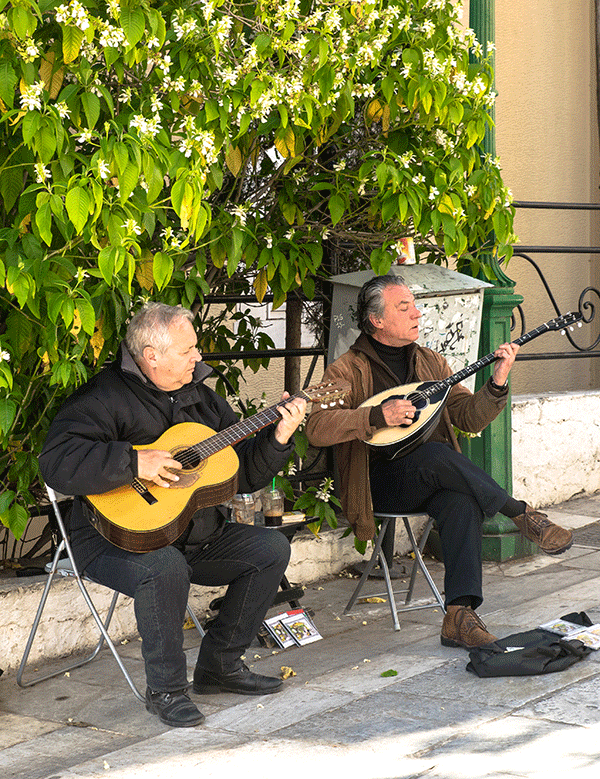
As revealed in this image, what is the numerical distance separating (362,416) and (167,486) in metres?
0.98

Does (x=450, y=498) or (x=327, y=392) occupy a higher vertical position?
(x=327, y=392)

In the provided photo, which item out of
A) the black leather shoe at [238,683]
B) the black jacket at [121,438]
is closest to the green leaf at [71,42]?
the black jacket at [121,438]

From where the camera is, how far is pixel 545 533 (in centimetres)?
420

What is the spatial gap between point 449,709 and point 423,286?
198cm

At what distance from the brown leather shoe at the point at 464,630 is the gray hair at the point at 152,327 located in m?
1.44

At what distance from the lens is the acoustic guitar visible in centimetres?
342

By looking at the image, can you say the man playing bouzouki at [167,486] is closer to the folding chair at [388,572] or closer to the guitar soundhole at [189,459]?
the guitar soundhole at [189,459]

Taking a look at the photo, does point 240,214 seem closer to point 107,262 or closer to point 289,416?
point 289,416

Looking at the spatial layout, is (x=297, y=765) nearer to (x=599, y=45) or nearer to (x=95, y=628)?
(x=95, y=628)

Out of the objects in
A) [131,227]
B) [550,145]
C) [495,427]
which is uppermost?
[550,145]

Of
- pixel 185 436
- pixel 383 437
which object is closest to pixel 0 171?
pixel 185 436

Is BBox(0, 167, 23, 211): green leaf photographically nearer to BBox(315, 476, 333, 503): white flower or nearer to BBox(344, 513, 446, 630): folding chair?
BBox(344, 513, 446, 630): folding chair

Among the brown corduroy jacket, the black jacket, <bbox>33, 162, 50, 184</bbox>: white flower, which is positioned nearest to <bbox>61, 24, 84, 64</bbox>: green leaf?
<bbox>33, 162, 50, 184</bbox>: white flower

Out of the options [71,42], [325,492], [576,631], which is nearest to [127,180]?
[71,42]
